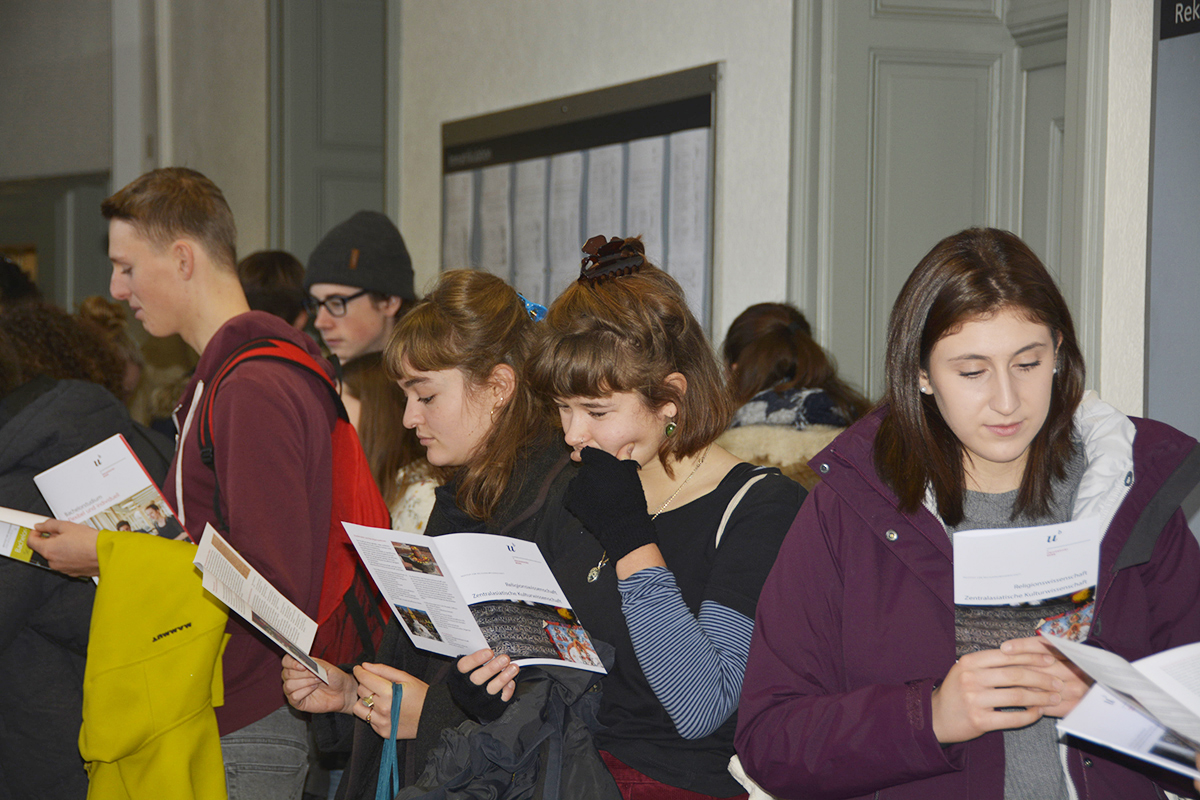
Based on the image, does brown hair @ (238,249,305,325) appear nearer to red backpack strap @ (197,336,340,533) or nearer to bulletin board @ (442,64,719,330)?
bulletin board @ (442,64,719,330)

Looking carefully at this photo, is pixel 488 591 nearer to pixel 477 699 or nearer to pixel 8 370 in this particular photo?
pixel 477 699

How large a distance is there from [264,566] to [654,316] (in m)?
0.93

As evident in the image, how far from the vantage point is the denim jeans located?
2.32 meters

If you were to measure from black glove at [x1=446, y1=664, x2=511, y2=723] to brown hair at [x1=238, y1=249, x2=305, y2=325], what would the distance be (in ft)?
8.42

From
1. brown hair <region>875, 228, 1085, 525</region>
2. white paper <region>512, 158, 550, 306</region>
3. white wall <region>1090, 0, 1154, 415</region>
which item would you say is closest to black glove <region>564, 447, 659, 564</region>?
brown hair <region>875, 228, 1085, 525</region>

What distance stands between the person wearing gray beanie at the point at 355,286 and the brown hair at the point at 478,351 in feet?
4.44

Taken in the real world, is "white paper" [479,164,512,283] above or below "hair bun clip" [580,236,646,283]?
above

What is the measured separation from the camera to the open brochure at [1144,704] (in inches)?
45.1

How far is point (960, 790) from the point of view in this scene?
4.95ft

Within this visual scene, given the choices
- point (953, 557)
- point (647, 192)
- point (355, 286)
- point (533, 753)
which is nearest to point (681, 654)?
point (533, 753)

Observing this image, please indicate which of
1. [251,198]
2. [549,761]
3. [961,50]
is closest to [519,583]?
[549,761]

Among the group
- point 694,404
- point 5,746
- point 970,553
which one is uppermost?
point 694,404

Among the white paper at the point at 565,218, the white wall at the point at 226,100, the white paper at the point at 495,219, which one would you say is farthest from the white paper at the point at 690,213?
the white wall at the point at 226,100

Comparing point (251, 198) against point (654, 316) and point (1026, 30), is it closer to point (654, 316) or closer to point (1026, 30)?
point (1026, 30)
